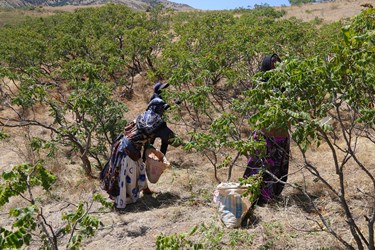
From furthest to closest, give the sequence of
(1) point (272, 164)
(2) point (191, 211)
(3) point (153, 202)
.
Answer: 1. (3) point (153, 202)
2. (2) point (191, 211)
3. (1) point (272, 164)

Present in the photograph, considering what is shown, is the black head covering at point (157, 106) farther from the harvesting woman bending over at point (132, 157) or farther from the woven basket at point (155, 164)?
the woven basket at point (155, 164)

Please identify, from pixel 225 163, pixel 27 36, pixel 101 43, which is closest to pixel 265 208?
pixel 225 163

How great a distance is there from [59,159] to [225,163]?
4163 millimetres

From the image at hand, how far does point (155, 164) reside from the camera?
466 cm

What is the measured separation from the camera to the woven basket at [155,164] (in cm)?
466

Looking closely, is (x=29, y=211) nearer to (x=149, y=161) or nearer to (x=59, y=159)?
(x=149, y=161)

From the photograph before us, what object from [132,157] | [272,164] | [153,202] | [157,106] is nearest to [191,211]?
[153,202]

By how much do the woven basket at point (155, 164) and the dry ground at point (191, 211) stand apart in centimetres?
39

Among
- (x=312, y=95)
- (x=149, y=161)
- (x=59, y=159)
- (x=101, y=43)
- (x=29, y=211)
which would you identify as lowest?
(x=59, y=159)

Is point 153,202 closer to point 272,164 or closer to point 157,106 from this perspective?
point 157,106

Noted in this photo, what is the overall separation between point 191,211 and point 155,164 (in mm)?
710

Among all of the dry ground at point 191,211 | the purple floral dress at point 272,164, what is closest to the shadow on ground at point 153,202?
the dry ground at point 191,211

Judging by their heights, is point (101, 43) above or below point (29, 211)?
above

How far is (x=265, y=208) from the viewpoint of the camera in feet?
13.8
